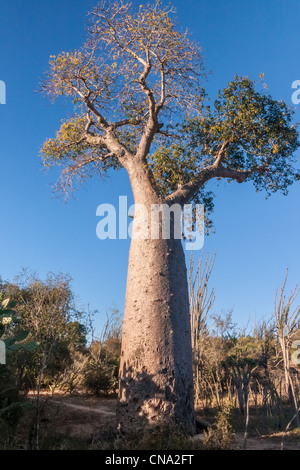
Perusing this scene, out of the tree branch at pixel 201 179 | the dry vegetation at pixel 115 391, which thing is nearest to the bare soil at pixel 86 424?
the dry vegetation at pixel 115 391

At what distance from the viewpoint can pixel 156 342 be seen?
5.55m

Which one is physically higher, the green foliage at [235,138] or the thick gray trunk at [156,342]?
the green foliage at [235,138]

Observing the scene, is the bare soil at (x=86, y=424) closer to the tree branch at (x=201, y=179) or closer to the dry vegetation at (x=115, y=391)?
the dry vegetation at (x=115, y=391)

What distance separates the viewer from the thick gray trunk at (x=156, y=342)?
534cm

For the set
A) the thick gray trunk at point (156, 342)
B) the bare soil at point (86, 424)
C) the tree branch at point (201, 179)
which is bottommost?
the bare soil at point (86, 424)

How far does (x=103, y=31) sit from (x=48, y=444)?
7481 mm

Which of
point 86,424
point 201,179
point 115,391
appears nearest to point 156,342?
point 86,424

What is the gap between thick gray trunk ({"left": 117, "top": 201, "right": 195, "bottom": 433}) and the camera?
210 inches

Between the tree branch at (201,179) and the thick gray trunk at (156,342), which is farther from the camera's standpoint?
the tree branch at (201,179)

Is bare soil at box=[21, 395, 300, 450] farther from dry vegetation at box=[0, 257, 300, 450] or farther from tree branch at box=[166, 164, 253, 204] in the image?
tree branch at box=[166, 164, 253, 204]

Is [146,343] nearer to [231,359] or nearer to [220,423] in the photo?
[220,423]

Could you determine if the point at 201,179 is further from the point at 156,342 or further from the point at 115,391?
the point at 115,391

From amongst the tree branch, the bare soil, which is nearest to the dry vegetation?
the bare soil
